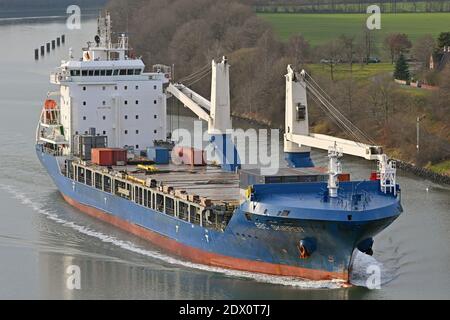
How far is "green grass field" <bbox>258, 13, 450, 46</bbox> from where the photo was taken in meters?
79.4

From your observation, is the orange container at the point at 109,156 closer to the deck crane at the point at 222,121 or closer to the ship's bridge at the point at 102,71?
the deck crane at the point at 222,121

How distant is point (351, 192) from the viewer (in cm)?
2816

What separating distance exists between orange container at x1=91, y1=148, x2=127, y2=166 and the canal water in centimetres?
169

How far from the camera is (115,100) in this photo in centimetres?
3975

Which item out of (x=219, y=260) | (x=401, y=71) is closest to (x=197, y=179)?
(x=219, y=260)

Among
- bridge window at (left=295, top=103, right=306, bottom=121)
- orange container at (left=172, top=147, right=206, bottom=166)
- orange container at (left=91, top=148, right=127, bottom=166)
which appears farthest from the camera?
orange container at (left=91, top=148, right=127, bottom=166)

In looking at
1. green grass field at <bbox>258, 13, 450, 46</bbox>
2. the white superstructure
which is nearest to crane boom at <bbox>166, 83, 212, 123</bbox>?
the white superstructure

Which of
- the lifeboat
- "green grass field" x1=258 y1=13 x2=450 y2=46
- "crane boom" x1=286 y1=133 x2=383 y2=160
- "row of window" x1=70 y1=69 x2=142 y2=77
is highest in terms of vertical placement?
"green grass field" x1=258 y1=13 x2=450 y2=46

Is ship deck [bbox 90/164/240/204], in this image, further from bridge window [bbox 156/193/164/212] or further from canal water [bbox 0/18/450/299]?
canal water [bbox 0/18/450/299]

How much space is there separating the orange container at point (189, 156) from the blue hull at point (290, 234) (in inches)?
224

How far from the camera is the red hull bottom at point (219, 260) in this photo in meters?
27.8

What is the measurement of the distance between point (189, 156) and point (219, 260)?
738cm

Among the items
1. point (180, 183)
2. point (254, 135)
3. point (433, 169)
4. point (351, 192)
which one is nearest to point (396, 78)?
point (254, 135)
